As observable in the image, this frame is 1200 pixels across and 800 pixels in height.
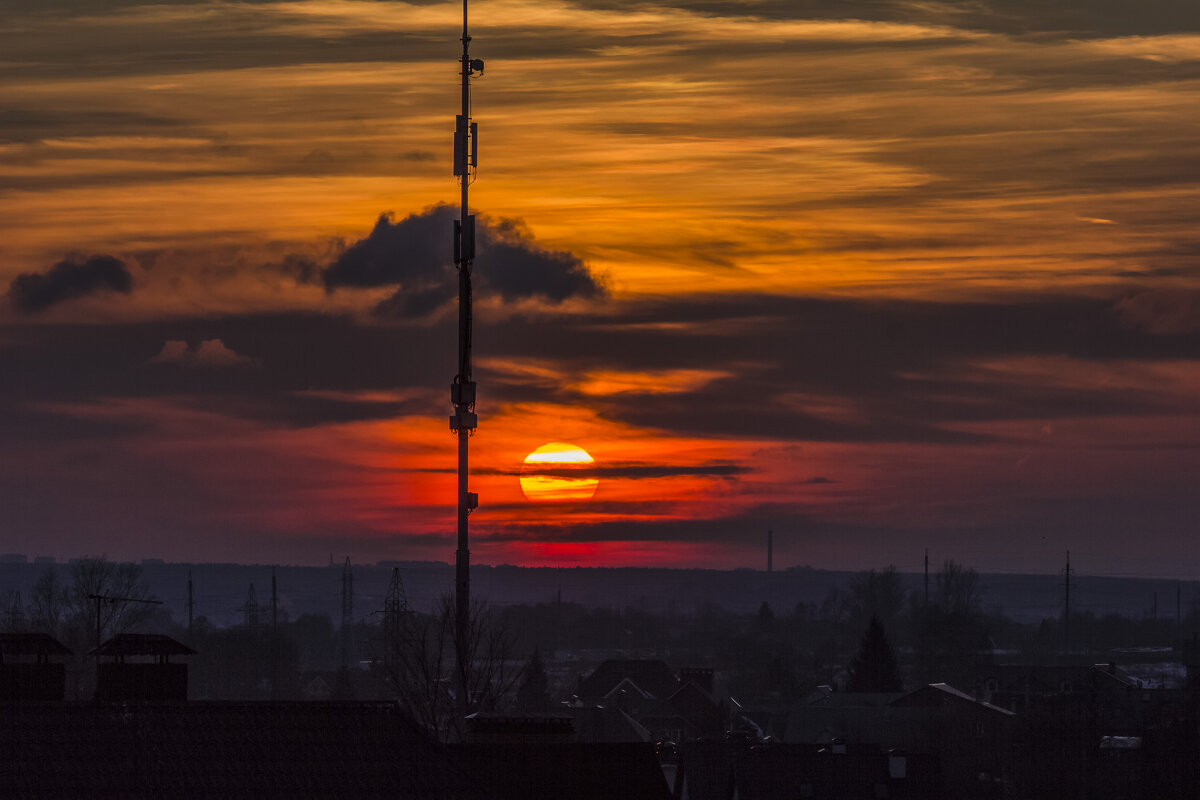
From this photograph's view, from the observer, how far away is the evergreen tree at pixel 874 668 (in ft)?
549

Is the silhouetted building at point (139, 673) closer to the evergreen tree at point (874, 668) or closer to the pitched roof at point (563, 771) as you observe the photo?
the pitched roof at point (563, 771)

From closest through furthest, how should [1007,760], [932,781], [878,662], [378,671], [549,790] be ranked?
[549,790] → [932,781] → [1007,760] → [378,671] → [878,662]

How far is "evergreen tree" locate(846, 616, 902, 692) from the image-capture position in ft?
549

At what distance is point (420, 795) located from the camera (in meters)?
41.0

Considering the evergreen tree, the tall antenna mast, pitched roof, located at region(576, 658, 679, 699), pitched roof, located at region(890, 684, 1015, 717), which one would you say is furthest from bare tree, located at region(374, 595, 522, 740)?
the evergreen tree

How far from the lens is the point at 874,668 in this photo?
169m

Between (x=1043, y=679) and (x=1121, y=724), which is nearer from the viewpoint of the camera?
(x=1121, y=724)

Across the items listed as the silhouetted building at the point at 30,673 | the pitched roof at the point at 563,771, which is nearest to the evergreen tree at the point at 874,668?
the pitched roof at the point at 563,771

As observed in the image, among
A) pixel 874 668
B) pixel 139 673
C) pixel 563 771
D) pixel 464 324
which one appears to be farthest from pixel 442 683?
pixel 874 668

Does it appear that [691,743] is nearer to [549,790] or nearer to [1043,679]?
[549,790]

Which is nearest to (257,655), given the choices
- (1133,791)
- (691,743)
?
(691,743)

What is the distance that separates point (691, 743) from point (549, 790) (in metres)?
56.9

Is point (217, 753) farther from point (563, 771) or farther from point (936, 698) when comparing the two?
point (936, 698)

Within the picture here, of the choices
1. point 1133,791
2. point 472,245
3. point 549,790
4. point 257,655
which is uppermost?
point 472,245
